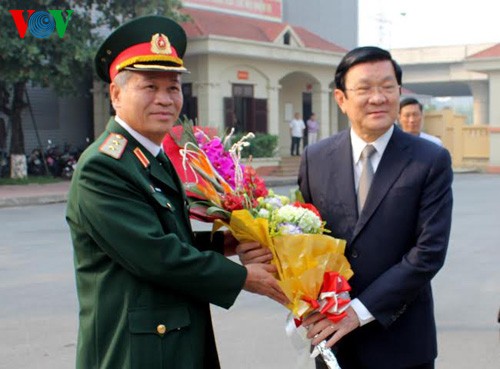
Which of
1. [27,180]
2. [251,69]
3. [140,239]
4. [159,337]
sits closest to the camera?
[140,239]

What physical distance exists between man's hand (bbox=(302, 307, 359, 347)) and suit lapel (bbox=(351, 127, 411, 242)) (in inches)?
9.7

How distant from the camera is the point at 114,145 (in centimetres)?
196

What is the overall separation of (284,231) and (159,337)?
1.58 feet

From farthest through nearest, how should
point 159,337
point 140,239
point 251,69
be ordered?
point 251,69 → point 159,337 → point 140,239

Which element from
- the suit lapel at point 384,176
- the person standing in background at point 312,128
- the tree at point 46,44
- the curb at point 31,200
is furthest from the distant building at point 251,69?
the suit lapel at point 384,176

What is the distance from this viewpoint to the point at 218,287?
200 cm

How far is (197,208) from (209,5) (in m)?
20.5

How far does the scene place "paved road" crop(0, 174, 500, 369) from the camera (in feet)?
14.6

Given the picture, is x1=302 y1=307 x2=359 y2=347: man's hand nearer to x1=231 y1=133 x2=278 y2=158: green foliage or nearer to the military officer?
A: the military officer

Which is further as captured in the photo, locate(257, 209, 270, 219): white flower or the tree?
the tree

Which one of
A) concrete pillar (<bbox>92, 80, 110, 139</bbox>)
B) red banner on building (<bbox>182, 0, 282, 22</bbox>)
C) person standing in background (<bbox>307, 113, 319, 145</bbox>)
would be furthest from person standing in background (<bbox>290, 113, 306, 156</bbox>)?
concrete pillar (<bbox>92, 80, 110, 139</bbox>)

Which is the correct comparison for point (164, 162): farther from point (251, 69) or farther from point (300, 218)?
point (251, 69)

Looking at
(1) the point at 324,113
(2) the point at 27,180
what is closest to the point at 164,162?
(2) the point at 27,180

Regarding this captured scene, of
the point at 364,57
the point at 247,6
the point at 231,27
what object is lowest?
the point at 364,57
